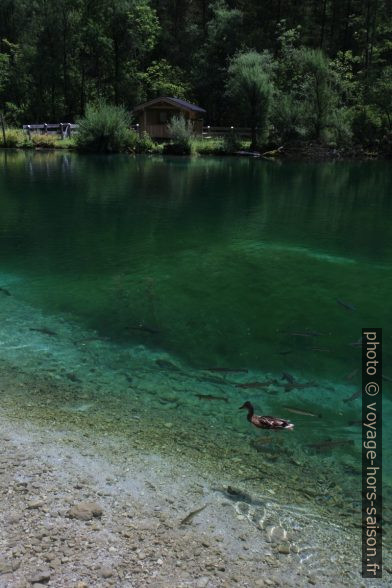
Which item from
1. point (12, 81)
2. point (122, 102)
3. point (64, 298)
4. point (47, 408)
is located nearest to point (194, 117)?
point (122, 102)

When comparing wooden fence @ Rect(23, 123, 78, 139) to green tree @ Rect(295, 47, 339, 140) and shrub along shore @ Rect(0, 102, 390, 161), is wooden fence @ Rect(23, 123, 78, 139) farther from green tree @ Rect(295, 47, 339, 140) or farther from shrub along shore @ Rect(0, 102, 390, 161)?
green tree @ Rect(295, 47, 339, 140)

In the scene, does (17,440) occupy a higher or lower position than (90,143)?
lower

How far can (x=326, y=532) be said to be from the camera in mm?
4766

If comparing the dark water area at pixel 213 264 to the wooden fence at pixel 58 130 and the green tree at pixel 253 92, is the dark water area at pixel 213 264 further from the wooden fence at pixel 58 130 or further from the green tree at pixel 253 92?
the wooden fence at pixel 58 130

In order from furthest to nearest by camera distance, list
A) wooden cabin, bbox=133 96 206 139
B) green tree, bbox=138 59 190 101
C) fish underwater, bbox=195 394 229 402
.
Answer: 1. green tree, bbox=138 59 190 101
2. wooden cabin, bbox=133 96 206 139
3. fish underwater, bbox=195 394 229 402

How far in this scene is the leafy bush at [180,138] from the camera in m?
54.8

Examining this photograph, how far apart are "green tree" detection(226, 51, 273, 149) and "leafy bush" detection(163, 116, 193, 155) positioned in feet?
21.7

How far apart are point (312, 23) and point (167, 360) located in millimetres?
81646

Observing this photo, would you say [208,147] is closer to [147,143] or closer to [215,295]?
[147,143]

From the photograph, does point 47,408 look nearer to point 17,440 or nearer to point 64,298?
point 17,440

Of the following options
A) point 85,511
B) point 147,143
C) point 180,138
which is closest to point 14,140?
point 147,143

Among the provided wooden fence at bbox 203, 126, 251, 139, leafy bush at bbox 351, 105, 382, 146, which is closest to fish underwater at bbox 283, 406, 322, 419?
wooden fence at bbox 203, 126, 251, 139

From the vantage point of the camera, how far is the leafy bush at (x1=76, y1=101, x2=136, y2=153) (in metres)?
54.0

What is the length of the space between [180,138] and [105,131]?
778cm
